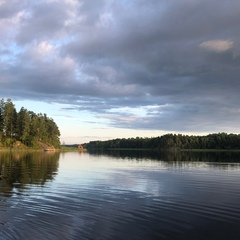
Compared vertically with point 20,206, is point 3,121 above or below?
above

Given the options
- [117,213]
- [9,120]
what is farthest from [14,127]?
[117,213]

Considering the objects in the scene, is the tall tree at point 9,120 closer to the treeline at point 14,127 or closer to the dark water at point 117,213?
the treeline at point 14,127

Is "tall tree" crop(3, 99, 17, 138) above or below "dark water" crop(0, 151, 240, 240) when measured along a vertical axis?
above

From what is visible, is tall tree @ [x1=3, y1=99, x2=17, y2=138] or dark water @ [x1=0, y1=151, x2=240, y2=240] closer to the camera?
dark water @ [x1=0, y1=151, x2=240, y2=240]

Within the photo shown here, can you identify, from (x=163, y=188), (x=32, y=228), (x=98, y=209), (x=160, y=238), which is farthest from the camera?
(x=163, y=188)

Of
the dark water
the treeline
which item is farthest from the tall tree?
the dark water

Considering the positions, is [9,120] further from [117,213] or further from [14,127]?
[117,213]

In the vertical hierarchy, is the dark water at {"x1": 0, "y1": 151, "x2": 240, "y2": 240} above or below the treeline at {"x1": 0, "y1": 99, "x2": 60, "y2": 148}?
below

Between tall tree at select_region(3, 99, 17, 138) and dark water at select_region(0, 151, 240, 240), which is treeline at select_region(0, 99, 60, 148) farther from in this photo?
dark water at select_region(0, 151, 240, 240)

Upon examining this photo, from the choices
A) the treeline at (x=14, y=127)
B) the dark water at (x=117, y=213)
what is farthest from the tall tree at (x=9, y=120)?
the dark water at (x=117, y=213)

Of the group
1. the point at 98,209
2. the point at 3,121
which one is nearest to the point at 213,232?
the point at 98,209

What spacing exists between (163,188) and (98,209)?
13.0 m

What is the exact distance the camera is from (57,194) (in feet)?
91.5

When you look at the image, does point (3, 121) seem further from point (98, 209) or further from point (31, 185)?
point (98, 209)
